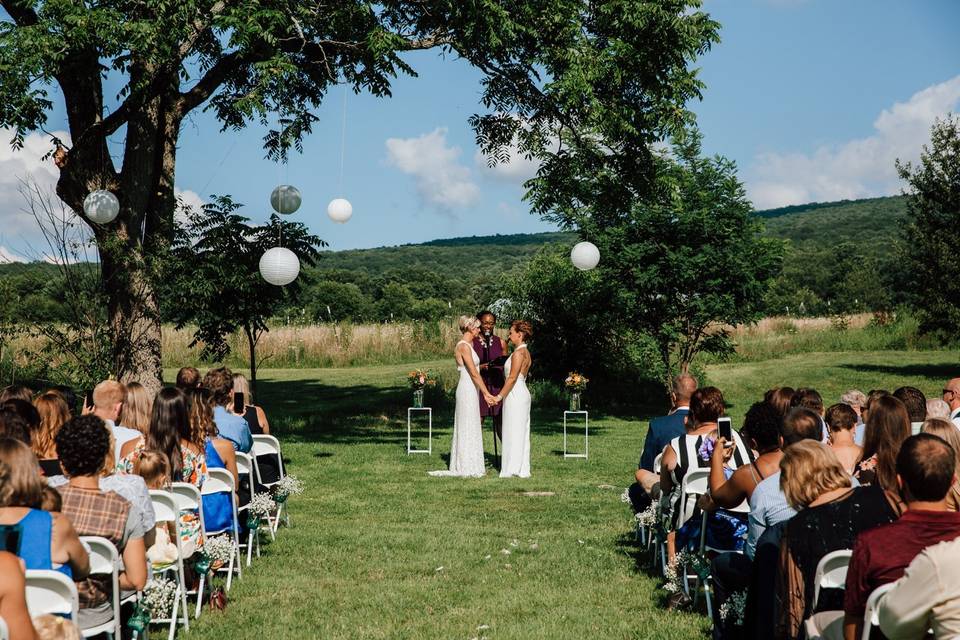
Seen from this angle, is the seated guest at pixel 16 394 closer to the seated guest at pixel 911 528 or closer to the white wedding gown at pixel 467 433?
the seated guest at pixel 911 528

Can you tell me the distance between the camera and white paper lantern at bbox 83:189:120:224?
11.7 m

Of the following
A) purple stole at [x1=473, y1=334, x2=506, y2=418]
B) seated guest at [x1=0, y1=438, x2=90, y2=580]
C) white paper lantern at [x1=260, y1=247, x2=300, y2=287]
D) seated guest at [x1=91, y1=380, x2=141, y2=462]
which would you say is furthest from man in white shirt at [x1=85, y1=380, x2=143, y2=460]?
purple stole at [x1=473, y1=334, x2=506, y2=418]

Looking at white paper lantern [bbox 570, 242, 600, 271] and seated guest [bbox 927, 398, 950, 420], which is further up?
white paper lantern [bbox 570, 242, 600, 271]

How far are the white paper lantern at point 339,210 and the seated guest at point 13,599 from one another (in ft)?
34.2

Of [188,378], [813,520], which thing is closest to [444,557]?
[188,378]

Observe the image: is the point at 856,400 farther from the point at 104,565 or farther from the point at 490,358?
the point at 490,358

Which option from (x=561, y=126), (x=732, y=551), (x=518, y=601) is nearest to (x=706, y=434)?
(x=732, y=551)

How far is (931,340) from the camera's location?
32094mm

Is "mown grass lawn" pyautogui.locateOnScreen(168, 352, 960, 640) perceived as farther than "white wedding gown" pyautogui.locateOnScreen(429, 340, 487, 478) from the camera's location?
No

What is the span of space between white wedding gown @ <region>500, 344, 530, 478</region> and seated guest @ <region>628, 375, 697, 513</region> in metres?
4.67

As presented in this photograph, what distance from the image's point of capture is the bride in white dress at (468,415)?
12.4m

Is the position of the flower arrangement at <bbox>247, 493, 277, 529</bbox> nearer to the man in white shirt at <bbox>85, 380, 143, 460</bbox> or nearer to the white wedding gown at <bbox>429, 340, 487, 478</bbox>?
the man in white shirt at <bbox>85, 380, 143, 460</bbox>

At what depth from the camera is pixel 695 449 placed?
6.18 m

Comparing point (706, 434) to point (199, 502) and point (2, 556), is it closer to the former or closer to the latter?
point (199, 502)
